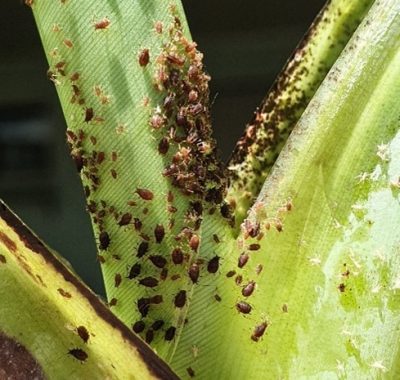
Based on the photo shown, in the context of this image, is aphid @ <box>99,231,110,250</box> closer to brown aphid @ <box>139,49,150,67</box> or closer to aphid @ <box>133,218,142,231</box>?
aphid @ <box>133,218,142,231</box>

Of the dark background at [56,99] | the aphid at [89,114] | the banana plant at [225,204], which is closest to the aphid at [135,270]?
the banana plant at [225,204]

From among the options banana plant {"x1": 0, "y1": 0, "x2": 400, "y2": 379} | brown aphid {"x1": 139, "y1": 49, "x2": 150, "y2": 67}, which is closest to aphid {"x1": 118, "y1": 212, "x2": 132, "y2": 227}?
banana plant {"x1": 0, "y1": 0, "x2": 400, "y2": 379}

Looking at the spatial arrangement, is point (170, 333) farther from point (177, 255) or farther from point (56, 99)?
point (56, 99)

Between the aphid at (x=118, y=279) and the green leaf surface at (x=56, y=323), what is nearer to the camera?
the green leaf surface at (x=56, y=323)

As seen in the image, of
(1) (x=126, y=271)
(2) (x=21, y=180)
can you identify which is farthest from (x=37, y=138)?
(1) (x=126, y=271)

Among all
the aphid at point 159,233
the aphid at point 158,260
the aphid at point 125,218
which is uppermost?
the aphid at point 125,218

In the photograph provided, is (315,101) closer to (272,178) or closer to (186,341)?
(272,178)

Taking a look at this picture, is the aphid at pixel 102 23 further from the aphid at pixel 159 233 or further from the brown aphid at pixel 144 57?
the aphid at pixel 159 233
